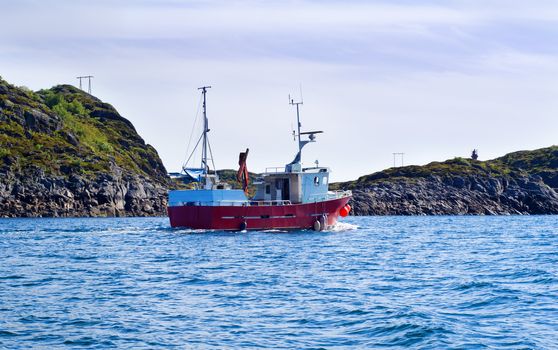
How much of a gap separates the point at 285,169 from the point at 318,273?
39.6 m

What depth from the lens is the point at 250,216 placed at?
242 ft

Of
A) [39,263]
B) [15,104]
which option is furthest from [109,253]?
[15,104]

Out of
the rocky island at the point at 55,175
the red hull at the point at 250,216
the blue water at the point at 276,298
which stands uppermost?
the rocky island at the point at 55,175

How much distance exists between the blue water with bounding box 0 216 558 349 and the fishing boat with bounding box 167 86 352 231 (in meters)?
17.7

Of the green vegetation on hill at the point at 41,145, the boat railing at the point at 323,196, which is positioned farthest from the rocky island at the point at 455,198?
the boat railing at the point at 323,196

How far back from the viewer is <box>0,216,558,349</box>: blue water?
2323 cm

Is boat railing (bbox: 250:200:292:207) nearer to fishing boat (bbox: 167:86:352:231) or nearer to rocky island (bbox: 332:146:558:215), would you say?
fishing boat (bbox: 167:86:352:231)

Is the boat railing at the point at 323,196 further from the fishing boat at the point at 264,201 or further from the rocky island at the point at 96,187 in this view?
the rocky island at the point at 96,187

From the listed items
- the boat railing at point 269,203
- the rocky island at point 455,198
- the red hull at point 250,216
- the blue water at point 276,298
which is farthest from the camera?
the rocky island at point 455,198

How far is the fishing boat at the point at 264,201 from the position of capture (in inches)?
2852

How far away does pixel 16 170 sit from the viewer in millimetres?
143750

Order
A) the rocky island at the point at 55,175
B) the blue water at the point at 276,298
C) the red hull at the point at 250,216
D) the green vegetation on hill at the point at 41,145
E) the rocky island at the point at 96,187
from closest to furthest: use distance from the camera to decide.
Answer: the blue water at the point at 276,298 < the red hull at the point at 250,216 < the rocky island at the point at 55,175 < the rocky island at the point at 96,187 < the green vegetation on hill at the point at 41,145

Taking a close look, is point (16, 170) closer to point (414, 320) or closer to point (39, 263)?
point (39, 263)

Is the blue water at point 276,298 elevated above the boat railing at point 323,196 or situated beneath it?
situated beneath
